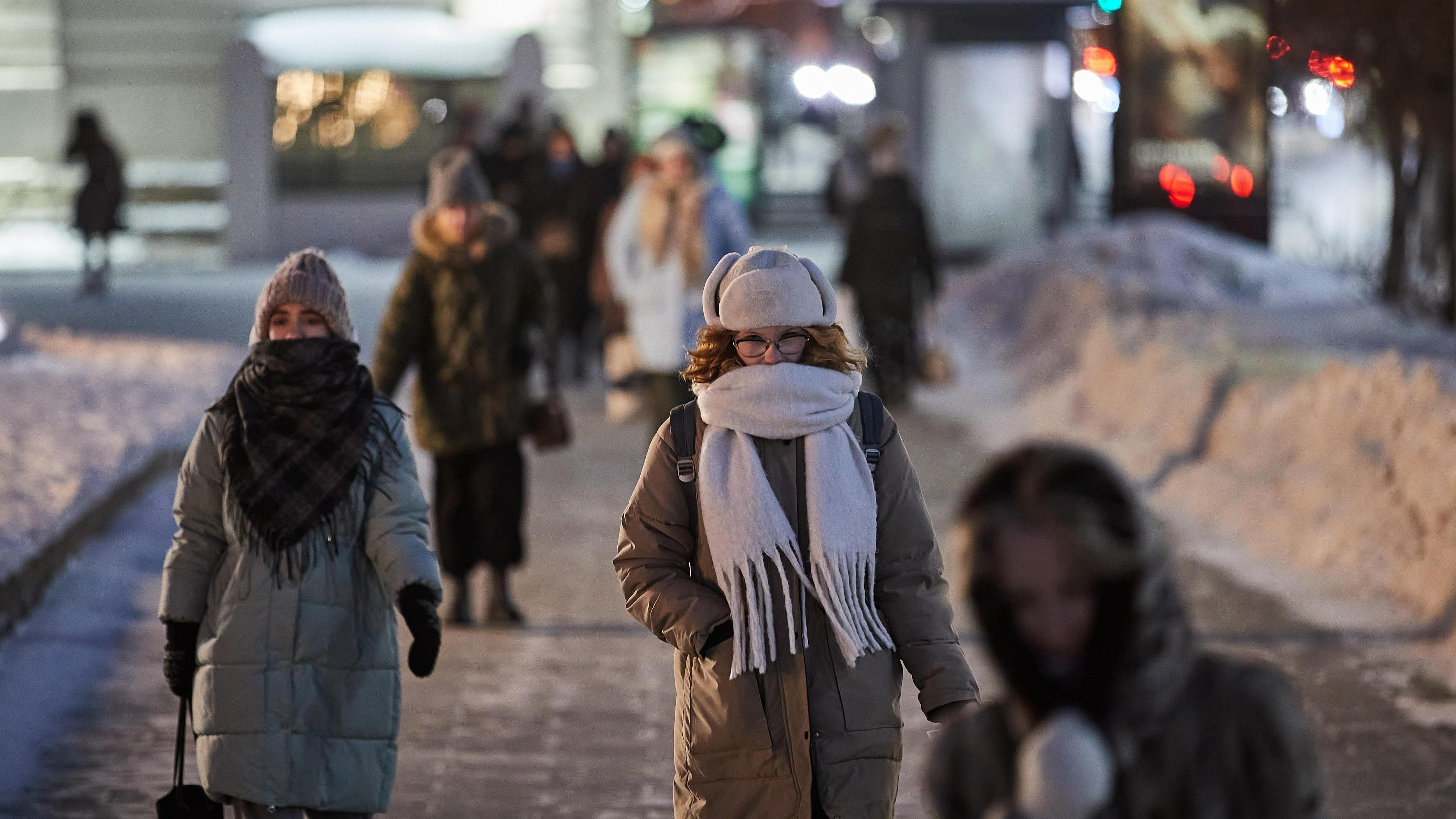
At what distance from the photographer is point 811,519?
11.7 feet

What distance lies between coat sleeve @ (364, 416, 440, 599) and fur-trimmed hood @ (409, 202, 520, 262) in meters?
3.17

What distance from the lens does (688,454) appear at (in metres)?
3.67

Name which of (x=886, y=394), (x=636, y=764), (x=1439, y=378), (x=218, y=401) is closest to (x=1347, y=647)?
(x=1439, y=378)

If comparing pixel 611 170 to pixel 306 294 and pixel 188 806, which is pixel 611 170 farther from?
pixel 188 806

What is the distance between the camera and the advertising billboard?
59.2 ft

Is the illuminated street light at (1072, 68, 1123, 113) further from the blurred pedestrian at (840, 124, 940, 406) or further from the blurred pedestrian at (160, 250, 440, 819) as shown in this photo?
the blurred pedestrian at (160, 250, 440, 819)

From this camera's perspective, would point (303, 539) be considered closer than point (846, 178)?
Yes

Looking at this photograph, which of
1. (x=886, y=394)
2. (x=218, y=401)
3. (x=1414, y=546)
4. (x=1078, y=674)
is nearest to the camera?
(x=1078, y=674)

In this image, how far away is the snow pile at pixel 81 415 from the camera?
773cm

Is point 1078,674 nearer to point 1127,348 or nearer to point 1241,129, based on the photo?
point 1127,348

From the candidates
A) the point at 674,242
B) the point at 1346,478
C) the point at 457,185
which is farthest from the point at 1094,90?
the point at 457,185

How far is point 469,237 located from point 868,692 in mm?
3993

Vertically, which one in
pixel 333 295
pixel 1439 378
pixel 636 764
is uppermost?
pixel 333 295

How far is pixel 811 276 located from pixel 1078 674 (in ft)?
6.34
